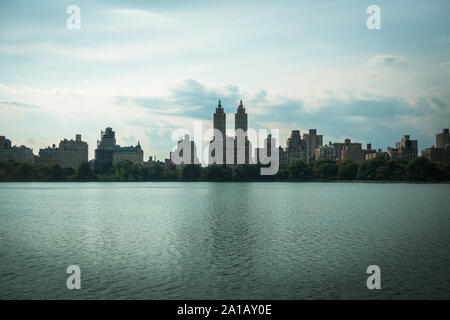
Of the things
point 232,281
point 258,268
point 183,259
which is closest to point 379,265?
point 258,268

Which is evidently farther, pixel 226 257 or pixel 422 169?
pixel 422 169

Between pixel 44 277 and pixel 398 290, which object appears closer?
pixel 398 290

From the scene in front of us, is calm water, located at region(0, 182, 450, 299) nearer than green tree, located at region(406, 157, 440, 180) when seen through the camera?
Yes

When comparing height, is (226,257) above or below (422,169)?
below

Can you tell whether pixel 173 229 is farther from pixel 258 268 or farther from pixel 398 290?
pixel 398 290

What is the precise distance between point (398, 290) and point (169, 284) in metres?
13.0

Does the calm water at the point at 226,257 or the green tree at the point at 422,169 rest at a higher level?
the green tree at the point at 422,169

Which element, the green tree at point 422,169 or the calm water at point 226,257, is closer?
the calm water at point 226,257

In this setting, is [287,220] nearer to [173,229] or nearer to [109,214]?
[173,229]

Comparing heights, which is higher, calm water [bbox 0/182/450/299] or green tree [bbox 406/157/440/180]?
green tree [bbox 406/157/440/180]

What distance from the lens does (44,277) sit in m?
25.2
